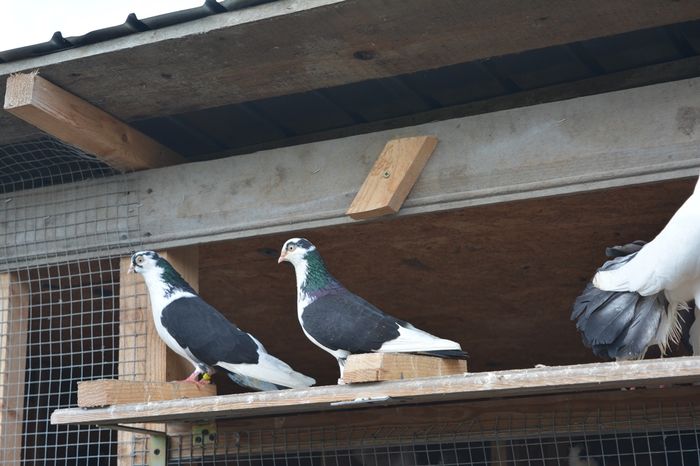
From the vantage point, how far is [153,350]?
3412mm

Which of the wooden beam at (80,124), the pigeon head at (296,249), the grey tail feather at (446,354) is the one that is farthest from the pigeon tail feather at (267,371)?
the wooden beam at (80,124)

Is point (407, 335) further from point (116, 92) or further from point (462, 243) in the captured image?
point (116, 92)

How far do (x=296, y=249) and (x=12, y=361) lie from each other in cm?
107

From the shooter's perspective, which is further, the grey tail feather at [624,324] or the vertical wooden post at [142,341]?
the vertical wooden post at [142,341]

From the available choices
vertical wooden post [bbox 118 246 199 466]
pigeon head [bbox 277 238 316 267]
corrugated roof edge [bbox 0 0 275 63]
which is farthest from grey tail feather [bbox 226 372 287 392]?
corrugated roof edge [bbox 0 0 275 63]

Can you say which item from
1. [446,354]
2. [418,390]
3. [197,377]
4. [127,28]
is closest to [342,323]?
[446,354]

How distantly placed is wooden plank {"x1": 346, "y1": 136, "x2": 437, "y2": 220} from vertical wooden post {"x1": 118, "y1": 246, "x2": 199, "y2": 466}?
675 millimetres

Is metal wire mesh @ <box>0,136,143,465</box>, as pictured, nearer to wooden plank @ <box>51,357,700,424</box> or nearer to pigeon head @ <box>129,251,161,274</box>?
pigeon head @ <box>129,251,161,274</box>

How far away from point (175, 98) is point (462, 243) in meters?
1.04

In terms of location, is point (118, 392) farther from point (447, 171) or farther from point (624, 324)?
point (624, 324)

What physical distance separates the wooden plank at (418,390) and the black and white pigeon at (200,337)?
21cm

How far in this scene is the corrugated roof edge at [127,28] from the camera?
2.81 meters

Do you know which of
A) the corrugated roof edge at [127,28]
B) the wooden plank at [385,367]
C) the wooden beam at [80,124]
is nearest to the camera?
the wooden plank at [385,367]

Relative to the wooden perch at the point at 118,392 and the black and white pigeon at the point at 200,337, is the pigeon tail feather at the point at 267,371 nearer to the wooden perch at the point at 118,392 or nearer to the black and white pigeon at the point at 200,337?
the black and white pigeon at the point at 200,337
